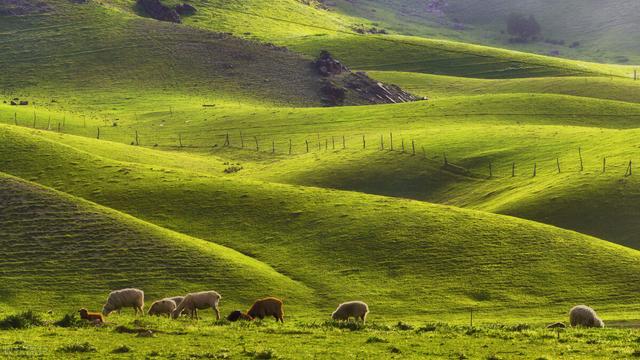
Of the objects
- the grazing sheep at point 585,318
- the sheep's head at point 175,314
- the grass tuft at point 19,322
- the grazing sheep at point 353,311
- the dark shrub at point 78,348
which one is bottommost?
the grazing sheep at point 585,318

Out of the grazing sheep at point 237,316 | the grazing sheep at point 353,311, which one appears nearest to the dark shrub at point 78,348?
the grazing sheep at point 237,316

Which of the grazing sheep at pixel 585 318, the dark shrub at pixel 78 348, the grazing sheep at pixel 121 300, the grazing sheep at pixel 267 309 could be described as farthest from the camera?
the grazing sheep at pixel 121 300

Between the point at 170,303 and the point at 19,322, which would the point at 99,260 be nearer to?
the point at 170,303

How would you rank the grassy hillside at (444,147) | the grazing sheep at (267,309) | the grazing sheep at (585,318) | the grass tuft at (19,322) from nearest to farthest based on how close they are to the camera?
the grass tuft at (19,322) → the grazing sheep at (585,318) → the grazing sheep at (267,309) → the grassy hillside at (444,147)

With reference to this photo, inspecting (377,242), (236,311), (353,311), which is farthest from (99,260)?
(353,311)

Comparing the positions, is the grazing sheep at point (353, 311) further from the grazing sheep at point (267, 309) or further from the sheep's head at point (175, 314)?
the sheep's head at point (175, 314)

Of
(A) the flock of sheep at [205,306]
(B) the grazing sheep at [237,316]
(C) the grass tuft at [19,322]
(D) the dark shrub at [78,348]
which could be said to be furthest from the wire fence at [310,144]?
(D) the dark shrub at [78,348]

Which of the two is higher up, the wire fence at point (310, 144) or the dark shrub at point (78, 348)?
the dark shrub at point (78, 348)

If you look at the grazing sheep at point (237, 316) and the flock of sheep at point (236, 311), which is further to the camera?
the flock of sheep at point (236, 311)

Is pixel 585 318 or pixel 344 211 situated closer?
pixel 585 318

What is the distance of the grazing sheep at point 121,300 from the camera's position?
4441 cm

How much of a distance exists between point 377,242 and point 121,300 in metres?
30.5

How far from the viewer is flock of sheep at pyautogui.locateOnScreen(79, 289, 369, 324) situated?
4244 cm

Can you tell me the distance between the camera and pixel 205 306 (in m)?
44.2
